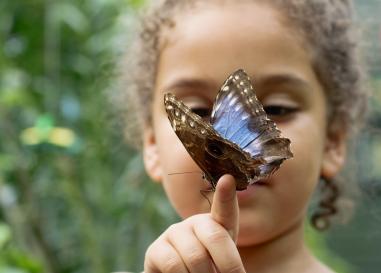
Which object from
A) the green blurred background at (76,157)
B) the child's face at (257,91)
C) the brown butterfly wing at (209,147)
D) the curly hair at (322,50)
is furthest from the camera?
the green blurred background at (76,157)

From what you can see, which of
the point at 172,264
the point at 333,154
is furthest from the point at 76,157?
the point at 172,264

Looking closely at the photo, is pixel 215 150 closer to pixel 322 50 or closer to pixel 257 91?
pixel 257 91

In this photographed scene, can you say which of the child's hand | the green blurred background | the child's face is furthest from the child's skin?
the green blurred background

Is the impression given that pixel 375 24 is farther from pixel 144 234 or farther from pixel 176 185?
pixel 144 234

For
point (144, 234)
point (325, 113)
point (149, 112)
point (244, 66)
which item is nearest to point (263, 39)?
point (244, 66)

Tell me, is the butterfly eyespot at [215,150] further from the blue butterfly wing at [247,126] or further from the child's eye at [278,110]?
the child's eye at [278,110]

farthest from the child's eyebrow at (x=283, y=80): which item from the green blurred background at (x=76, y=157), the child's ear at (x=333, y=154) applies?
the green blurred background at (x=76, y=157)

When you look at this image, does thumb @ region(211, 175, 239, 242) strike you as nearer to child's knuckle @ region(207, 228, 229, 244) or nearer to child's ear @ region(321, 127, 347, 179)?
child's knuckle @ region(207, 228, 229, 244)
